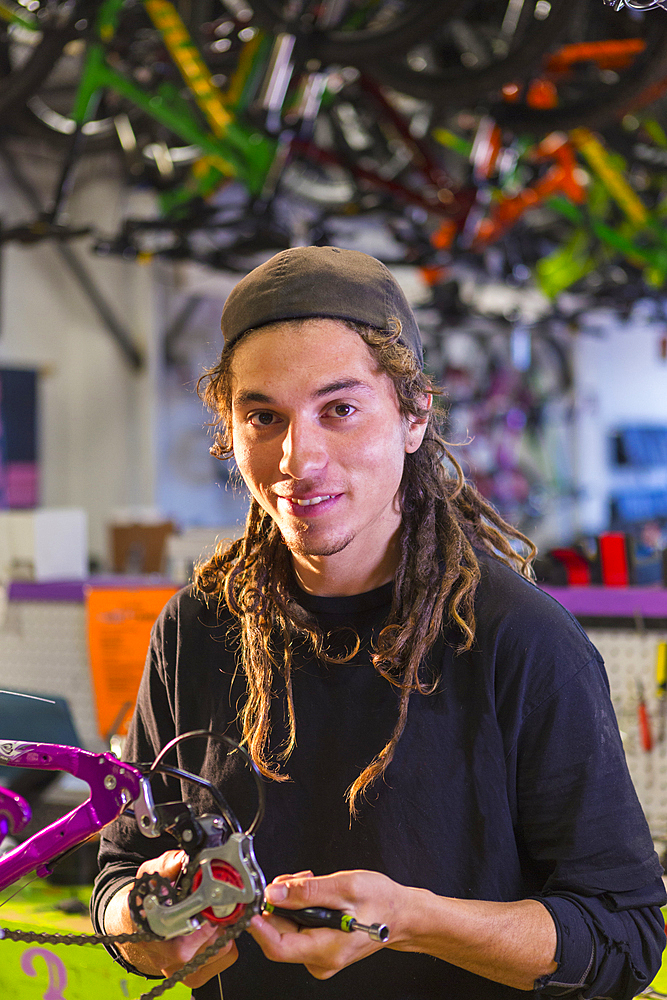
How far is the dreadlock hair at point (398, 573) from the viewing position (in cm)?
96

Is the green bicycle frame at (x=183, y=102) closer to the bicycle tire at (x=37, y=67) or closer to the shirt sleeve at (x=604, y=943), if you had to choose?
the bicycle tire at (x=37, y=67)

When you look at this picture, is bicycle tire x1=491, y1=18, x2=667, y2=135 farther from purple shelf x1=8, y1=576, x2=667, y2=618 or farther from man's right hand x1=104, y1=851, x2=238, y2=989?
man's right hand x1=104, y1=851, x2=238, y2=989

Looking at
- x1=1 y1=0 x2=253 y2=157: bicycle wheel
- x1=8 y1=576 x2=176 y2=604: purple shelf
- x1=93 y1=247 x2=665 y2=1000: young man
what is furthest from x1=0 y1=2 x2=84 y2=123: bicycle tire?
x1=93 y1=247 x2=665 y2=1000: young man

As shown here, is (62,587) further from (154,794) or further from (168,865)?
(168,865)

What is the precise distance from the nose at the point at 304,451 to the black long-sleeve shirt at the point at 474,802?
194mm

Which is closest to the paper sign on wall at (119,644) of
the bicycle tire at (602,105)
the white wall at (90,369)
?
the bicycle tire at (602,105)

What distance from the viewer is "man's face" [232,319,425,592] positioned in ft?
2.96

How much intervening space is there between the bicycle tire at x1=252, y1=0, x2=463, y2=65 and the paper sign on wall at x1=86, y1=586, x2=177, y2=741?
1627mm

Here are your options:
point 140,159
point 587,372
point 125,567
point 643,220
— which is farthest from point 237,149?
point 587,372

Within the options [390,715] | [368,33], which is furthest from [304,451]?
[368,33]

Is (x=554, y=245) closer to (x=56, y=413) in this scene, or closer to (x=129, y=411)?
(x=129, y=411)

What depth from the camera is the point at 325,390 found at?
2.96 ft

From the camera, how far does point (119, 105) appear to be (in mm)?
3865

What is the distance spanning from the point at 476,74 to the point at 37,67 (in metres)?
1.42
